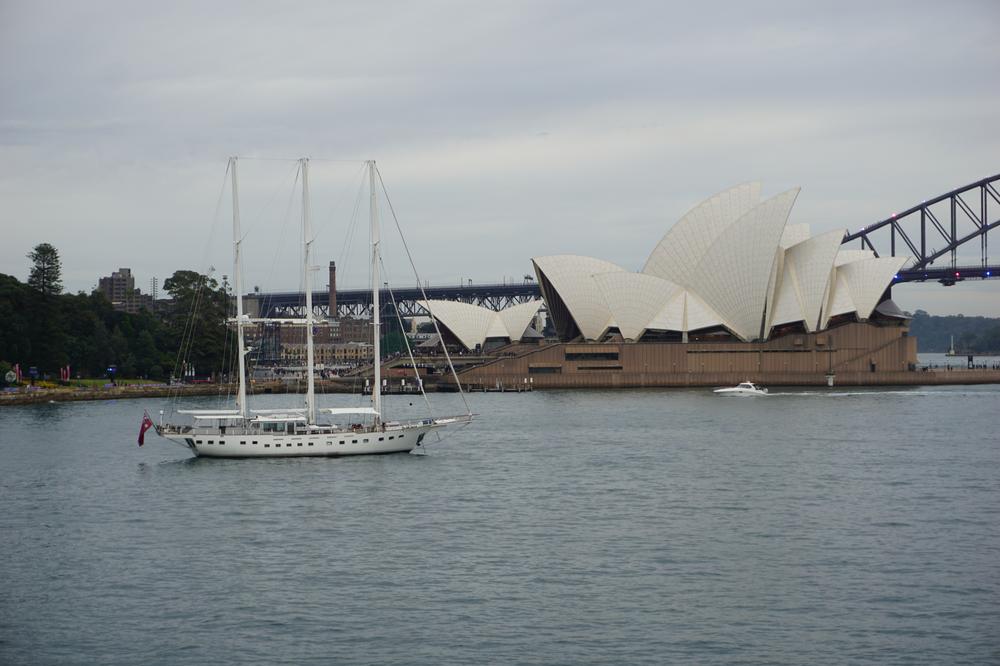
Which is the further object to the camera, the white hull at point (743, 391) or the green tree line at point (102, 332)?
the green tree line at point (102, 332)

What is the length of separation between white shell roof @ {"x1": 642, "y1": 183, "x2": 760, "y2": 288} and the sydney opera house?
2.8 inches

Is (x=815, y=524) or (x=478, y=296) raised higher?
(x=478, y=296)

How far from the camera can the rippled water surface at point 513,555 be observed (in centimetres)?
1745

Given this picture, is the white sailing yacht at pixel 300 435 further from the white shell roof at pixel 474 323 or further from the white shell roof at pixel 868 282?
the white shell roof at pixel 474 323

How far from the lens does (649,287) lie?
3228 inches

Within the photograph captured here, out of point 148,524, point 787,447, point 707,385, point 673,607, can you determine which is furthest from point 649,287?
point 673,607

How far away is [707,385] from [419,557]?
60.0 metres

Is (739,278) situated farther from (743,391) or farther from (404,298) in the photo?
(404,298)

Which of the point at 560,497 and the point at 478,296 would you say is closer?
the point at 560,497

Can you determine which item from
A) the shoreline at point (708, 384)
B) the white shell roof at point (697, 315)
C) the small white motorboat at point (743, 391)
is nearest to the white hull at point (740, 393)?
the small white motorboat at point (743, 391)

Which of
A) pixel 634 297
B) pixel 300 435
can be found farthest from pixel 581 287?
pixel 300 435

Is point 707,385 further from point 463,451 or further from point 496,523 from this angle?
point 496,523

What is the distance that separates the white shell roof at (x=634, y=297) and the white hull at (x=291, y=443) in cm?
4555

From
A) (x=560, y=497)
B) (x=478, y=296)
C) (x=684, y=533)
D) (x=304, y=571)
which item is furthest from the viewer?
(x=478, y=296)
